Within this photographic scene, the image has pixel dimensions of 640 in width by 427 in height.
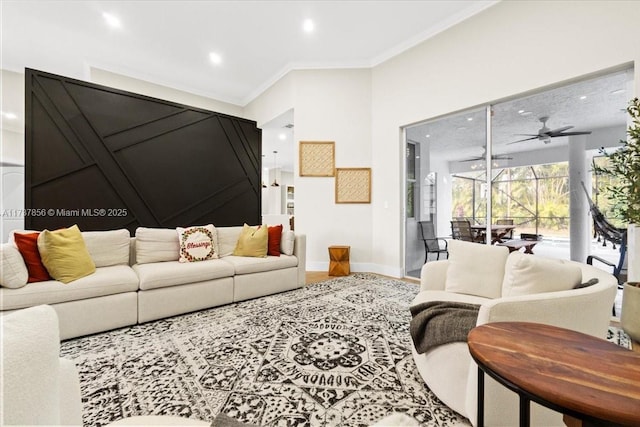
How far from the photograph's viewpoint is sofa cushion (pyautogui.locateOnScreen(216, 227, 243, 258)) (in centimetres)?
361

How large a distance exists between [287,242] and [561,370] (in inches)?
126

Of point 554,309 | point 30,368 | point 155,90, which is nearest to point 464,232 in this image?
point 554,309

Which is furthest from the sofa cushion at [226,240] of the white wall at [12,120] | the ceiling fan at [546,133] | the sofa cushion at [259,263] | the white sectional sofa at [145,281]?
the white wall at [12,120]

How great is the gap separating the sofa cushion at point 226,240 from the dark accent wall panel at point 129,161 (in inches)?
70.8

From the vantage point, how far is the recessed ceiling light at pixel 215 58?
467 cm

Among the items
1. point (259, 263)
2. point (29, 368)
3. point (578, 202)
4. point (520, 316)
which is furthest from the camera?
point (259, 263)

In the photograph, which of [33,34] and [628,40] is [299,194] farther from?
[33,34]

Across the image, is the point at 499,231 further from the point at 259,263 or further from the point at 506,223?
the point at 259,263

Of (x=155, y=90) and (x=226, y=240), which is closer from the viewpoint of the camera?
(x=226, y=240)

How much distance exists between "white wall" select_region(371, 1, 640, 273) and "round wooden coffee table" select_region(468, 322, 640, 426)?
112 inches

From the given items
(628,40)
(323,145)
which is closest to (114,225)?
(323,145)

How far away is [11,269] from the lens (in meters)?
2.11

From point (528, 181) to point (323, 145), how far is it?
3.03 m

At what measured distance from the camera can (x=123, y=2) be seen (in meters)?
3.49
